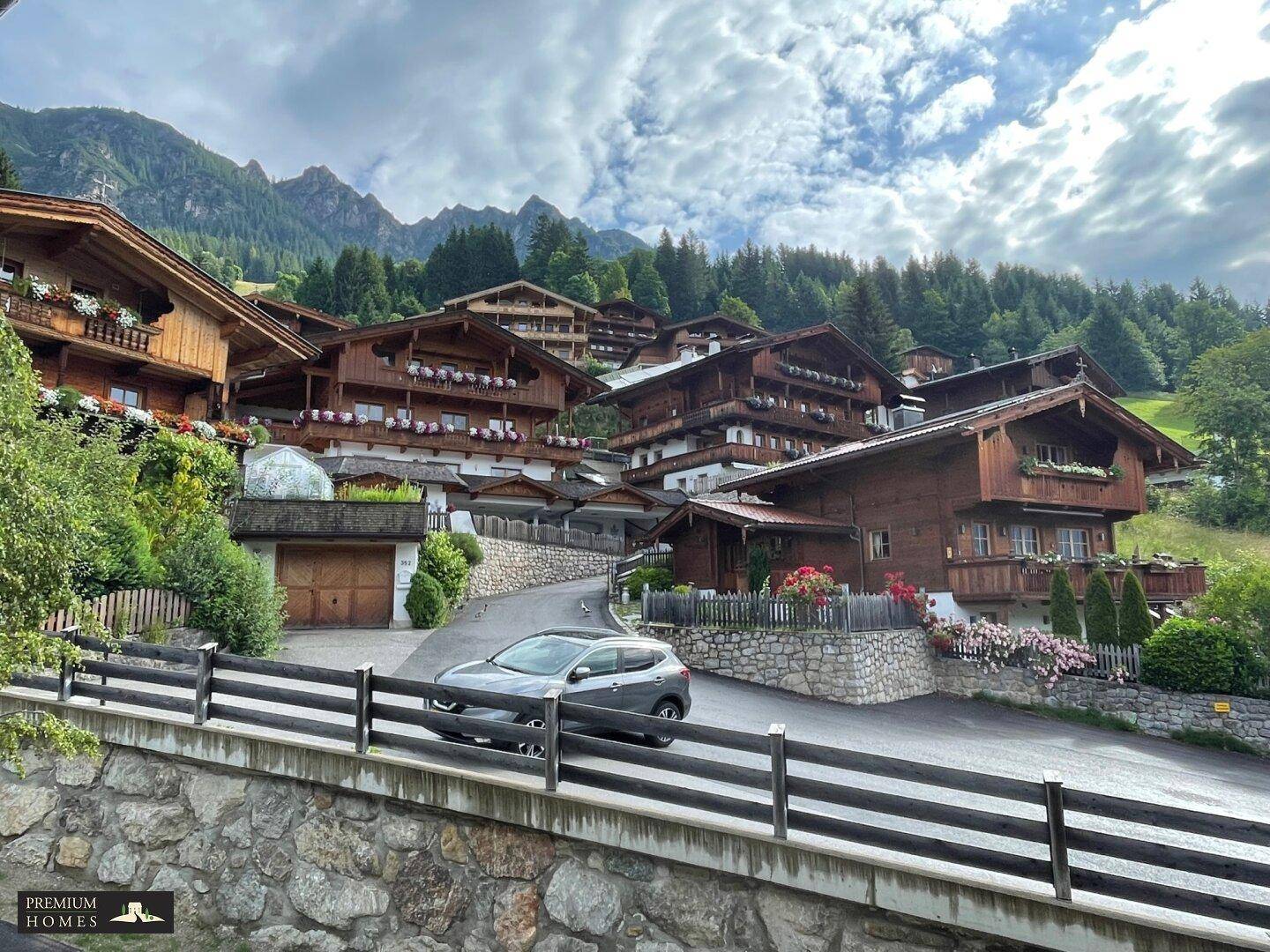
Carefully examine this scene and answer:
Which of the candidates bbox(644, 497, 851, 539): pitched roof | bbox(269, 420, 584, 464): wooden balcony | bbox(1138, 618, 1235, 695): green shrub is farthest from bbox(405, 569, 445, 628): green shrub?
bbox(1138, 618, 1235, 695): green shrub

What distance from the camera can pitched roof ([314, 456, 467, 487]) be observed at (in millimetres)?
31484

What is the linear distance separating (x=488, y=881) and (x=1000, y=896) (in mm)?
4580

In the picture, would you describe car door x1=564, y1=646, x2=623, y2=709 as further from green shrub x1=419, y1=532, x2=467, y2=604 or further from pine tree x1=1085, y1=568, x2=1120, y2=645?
pine tree x1=1085, y1=568, x2=1120, y2=645

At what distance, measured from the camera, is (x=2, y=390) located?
717 cm

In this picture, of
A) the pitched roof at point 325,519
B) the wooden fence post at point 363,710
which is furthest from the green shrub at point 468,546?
→ the wooden fence post at point 363,710

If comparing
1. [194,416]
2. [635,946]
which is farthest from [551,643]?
[194,416]

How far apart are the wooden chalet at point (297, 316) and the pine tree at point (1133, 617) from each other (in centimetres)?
4235

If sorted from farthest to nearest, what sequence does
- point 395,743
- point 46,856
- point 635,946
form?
1. point 46,856
2. point 395,743
3. point 635,946

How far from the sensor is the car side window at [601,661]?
1075 cm

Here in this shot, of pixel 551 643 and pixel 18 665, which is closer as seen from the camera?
pixel 18 665

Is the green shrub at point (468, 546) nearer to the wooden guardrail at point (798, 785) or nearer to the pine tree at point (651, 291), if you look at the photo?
the wooden guardrail at point (798, 785)

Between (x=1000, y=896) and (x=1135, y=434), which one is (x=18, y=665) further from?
(x=1135, y=434)

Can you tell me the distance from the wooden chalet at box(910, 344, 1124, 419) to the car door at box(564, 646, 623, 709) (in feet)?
171

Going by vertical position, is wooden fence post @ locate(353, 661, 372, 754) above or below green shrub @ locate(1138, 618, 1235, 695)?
above
